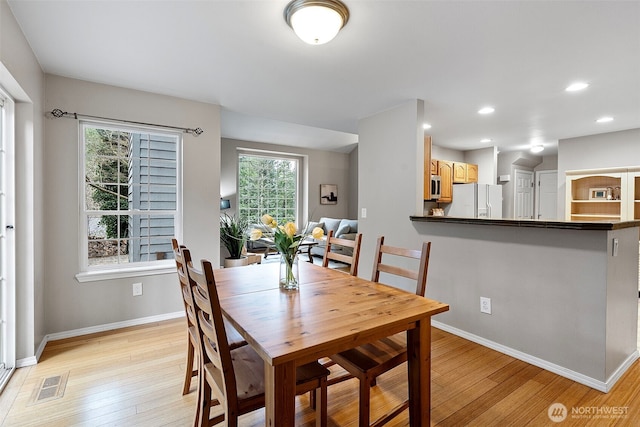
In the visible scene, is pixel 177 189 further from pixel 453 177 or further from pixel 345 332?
pixel 453 177

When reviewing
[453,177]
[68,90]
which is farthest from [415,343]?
[453,177]

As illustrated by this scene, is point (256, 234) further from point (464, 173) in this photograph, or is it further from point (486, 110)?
point (464, 173)

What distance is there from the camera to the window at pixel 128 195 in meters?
2.99

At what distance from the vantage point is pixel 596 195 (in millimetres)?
4980

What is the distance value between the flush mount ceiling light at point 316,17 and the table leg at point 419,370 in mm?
1656

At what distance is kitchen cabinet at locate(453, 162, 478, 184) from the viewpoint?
5.61 metres

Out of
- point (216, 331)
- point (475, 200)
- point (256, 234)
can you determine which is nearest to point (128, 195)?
point (256, 234)

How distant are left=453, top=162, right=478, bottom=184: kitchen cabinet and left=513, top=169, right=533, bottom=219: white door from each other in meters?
1.15

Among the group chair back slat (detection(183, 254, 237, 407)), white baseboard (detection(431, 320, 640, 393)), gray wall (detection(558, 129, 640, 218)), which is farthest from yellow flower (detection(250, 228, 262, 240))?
gray wall (detection(558, 129, 640, 218))

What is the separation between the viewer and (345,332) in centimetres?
124

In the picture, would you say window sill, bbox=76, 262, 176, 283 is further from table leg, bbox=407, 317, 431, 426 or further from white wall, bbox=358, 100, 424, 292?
table leg, bbox=407, 317, 431, 426

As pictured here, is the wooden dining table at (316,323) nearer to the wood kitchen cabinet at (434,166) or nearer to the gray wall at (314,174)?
the wood kitchen cabinet at (434,166)

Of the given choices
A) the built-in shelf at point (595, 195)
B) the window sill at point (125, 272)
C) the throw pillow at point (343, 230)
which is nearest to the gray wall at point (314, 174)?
the throw pillow at point (343, 230)

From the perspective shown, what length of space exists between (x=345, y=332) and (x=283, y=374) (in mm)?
283
